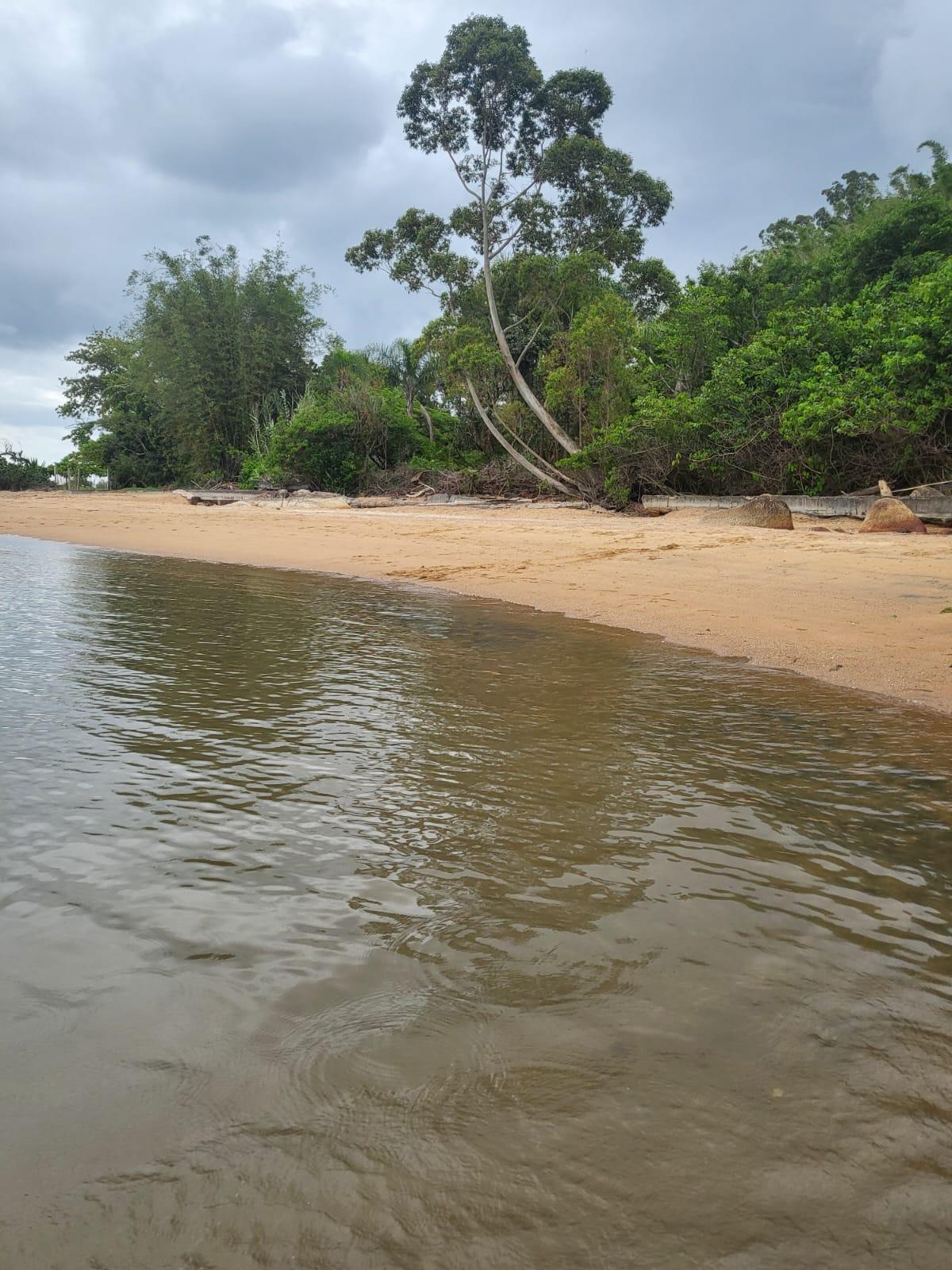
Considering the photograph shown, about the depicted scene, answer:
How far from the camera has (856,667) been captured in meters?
4.75

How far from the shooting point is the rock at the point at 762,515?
11.9 m

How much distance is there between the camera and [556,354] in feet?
65.9

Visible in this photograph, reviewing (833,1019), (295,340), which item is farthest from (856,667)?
(295,340)

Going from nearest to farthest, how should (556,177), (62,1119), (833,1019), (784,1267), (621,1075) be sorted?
(784,1267), (62,1119), (621,1075), (833,1019), (556,177)

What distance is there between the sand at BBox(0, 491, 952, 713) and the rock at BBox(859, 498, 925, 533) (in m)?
0.50

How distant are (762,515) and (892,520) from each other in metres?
1.73

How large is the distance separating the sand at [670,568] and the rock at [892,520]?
1.65 ft

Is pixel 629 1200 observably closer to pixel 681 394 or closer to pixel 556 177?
pixel 681 394

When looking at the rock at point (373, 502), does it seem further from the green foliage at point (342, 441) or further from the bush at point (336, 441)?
the bush at point (336, 441)

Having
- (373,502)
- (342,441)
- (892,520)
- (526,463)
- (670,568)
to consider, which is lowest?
(670,568)

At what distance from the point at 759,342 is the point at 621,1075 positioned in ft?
51.4

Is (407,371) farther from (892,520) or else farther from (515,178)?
(892,520)

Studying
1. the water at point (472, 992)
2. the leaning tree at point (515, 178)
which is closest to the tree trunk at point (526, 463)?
the leaning tree at point (515, 178)

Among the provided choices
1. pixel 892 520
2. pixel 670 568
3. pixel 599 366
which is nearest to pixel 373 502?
pixel 599 366
